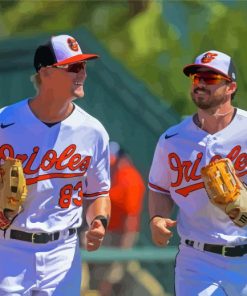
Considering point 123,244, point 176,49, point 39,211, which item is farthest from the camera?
point 176,49

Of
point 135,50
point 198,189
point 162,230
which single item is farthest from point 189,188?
point 135,50

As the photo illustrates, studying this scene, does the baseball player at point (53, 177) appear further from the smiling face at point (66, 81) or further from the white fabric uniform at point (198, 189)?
the white fabric uniform at point (198, 189)

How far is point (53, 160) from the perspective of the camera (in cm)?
629

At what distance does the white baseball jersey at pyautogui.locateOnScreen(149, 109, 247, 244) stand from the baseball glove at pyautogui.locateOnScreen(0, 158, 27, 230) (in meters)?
0.86

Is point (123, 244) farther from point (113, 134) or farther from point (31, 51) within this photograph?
point (31, 51)

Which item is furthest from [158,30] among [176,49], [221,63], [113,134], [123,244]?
[221,63]

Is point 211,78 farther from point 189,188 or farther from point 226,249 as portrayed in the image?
point 226,249

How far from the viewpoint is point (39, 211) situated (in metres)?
6.22

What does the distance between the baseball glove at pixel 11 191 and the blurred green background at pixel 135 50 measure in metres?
3.27

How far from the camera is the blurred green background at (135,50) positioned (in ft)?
31.5

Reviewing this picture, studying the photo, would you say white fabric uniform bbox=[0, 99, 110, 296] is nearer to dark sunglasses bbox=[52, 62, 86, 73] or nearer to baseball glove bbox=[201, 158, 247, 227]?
dark sunglasses bbox=[52, 62, 86, 73]

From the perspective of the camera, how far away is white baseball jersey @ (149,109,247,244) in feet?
21.0

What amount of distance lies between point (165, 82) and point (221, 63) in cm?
344

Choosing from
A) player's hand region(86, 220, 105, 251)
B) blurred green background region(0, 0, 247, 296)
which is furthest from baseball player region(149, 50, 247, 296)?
blurred green background region(0, 0, 247, 296)
